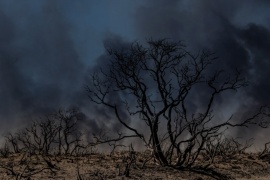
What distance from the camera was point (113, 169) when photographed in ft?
53.3

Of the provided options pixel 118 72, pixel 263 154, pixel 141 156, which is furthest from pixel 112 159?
pixel 263 154

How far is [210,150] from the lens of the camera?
68.9 feet

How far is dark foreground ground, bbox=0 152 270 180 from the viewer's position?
49.2 feet

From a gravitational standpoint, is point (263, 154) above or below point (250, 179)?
above

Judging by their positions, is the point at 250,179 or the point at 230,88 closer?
the point at 250,179

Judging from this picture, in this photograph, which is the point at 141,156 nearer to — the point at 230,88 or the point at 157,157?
the point at 157,157

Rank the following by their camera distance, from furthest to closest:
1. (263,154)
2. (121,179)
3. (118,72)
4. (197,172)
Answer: (263,154) → (118,72) → (197,172) → (121,179)

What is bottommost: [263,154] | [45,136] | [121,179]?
[121,179]

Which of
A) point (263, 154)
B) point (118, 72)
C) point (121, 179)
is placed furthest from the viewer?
point (263, 154)

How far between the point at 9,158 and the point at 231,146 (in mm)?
10443

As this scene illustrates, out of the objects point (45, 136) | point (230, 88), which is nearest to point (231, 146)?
point (230, 88)

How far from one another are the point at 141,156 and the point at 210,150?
315 centimetres

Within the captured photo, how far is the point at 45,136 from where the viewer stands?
2370 cm

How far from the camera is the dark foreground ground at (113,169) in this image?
14992 mm
